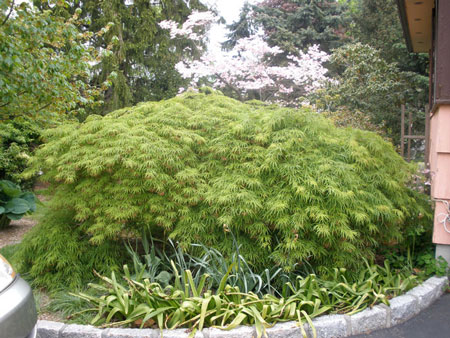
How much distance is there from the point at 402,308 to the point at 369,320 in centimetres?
35

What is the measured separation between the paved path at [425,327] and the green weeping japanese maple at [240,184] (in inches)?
25.2

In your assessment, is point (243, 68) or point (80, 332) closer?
point (80, 332)

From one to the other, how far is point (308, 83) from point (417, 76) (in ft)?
12.8

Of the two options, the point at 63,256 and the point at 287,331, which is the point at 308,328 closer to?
the point at 287,331

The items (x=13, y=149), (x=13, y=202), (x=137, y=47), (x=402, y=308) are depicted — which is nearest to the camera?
(x=402, y=308)

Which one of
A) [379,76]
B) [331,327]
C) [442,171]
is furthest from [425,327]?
[379,76]

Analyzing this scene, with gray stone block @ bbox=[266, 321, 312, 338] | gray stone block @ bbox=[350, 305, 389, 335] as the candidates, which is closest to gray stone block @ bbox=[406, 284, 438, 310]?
gray stone block @ bbox=[350, 305, 389, 335]

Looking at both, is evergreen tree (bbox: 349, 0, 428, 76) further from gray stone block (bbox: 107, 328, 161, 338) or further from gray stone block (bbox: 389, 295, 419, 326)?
gray stone block (bbox: 107, 328, 161, 338)

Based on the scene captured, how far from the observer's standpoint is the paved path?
272cm

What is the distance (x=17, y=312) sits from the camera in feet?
6.34

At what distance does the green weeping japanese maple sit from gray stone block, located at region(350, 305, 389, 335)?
0.50 meters

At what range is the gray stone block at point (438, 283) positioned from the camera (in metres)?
3.30

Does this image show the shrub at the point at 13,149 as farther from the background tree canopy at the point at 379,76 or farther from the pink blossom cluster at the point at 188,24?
the background tree canopy at the point at 379,76

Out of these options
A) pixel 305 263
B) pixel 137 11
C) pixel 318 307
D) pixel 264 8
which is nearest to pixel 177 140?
pixel 305 263
